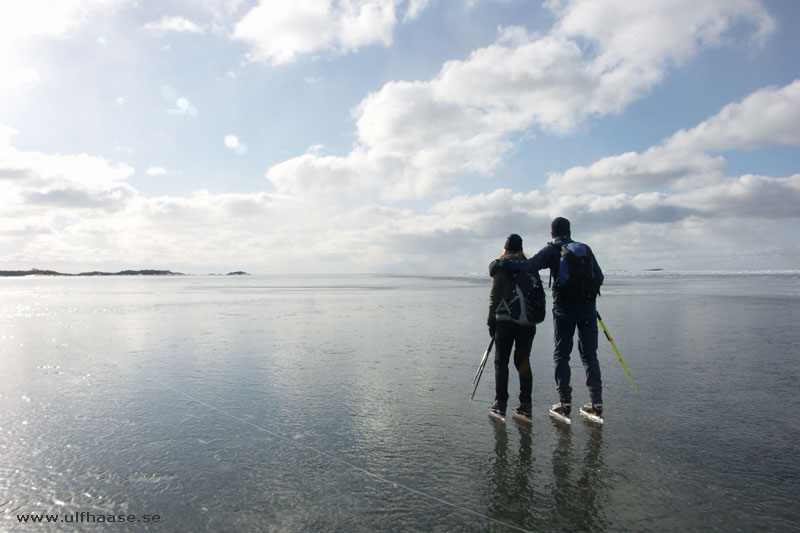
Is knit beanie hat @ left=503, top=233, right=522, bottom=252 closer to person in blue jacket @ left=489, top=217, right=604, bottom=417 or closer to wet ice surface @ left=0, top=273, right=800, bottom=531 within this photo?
person in blue jacket @ left=489, top=217, right=604, bottom=417

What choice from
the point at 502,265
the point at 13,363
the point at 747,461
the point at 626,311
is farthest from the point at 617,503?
the point at 626,311

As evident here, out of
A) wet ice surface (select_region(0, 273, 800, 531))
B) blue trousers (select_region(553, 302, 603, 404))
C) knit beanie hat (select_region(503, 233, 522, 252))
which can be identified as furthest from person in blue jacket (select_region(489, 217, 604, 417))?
wet ice surface (select_region(0, 273, 800, 531))

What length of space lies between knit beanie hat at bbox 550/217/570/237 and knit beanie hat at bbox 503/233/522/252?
1.84ft

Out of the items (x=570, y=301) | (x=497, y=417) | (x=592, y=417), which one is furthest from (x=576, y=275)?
(x=497, y=417)

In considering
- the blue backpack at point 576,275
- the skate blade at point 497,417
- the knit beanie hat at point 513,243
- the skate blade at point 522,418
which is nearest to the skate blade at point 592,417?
the skate blade at point 522,418

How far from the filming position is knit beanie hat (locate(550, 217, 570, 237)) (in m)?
5.98

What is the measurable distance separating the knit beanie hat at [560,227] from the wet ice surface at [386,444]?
2.34 meters

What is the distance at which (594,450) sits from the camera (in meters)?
4.57

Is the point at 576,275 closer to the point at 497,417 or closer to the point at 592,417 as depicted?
the point at 592,417

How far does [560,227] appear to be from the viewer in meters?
5.98

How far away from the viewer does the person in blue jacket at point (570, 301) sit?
5.65 m

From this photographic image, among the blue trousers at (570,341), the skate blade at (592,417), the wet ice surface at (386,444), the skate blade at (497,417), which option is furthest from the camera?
the blue trousers at (570,341)

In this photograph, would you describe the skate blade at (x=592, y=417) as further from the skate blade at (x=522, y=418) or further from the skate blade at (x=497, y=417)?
the skate blade at (x=497, y=417)

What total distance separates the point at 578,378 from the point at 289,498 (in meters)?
5.60
